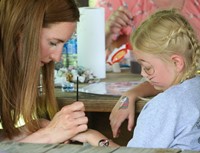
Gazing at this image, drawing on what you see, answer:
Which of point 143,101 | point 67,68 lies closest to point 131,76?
point 67,68

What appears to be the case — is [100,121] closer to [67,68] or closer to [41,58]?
[67,68]

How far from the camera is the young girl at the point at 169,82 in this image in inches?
77.9

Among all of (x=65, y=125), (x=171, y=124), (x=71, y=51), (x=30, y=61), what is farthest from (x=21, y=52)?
(x=71, y=51)

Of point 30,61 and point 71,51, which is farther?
point 71,51

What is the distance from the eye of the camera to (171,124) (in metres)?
1.97

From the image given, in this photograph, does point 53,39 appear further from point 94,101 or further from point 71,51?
point 71,51

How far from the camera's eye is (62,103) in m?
2.53

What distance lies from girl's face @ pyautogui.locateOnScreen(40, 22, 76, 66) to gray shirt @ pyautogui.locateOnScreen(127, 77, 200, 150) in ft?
1.50

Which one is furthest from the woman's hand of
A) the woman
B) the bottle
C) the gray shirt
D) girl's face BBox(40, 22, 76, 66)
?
the bottle

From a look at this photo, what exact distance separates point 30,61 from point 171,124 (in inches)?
21.4

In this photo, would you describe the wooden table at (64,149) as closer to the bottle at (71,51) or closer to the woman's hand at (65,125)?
the woman's hand at (65,125)

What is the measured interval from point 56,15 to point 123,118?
0.49m

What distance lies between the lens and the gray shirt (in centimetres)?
197

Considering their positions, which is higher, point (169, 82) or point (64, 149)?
point (169, 82)
